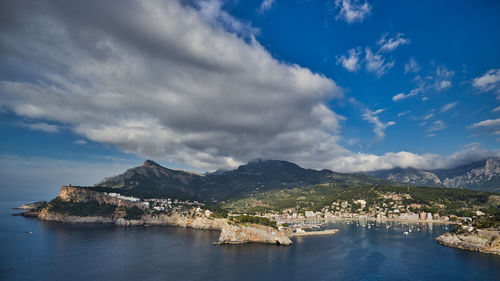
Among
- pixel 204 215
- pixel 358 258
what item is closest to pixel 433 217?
pixel 358 258

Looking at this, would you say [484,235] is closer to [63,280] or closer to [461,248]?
[461,248]

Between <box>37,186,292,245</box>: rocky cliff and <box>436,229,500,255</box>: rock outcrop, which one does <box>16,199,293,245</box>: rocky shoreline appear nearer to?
<box>37,186,292,245</box>: rocky cliff

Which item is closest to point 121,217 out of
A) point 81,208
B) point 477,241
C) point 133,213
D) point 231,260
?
point 133,213

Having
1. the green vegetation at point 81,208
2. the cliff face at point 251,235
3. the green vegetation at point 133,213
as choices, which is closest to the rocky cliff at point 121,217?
the green vegetation at point 81,208

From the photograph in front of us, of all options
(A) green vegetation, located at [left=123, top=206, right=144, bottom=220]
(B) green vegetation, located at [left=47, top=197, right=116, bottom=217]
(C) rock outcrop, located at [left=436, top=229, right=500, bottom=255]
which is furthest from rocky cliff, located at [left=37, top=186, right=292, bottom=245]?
(C) rock outcrop, located at [left=436, top=229, right=500, bottom=255]

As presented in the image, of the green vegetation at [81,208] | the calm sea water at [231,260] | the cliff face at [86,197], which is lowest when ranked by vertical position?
the calm sea water at [231,260]

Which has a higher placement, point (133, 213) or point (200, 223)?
point (133, 213)

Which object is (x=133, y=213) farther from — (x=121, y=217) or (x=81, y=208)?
(x=81, y=208)

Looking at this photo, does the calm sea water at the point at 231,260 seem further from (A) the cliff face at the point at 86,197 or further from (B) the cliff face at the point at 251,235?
(A) the cliff face at the point at 86,197
